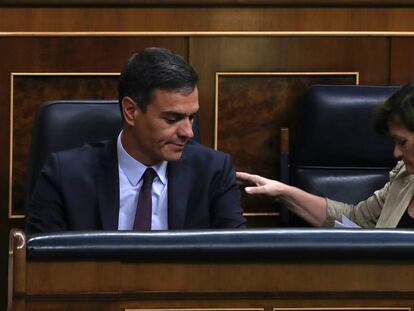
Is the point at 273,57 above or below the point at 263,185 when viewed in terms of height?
above

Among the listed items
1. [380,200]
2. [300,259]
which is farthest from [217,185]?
[300,259]

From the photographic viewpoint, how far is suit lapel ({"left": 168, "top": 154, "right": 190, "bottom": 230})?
1.65m

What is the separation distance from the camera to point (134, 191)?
5.50 feet

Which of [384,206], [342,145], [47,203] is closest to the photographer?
[47,203]

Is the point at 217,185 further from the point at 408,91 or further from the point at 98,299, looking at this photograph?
the point at 98,299

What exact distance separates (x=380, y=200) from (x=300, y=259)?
102 cm

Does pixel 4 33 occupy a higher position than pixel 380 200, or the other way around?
pixel 4 33

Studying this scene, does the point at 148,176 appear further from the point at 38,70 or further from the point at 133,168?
the point at 38,70

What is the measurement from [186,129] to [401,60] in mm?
903

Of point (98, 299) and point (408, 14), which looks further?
point (408, 14)

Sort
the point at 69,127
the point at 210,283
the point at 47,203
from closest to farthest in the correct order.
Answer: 1. the point at 210,283
2. the point at 47,203
3. the point at 69,127

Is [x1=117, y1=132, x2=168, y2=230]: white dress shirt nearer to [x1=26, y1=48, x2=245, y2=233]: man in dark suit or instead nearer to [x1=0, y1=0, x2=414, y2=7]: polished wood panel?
[x1=26, y1=48, x2=245, y2=233]: man in dark suit

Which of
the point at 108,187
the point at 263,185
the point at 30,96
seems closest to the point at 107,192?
the point at 108,187

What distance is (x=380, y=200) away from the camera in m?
2.02
